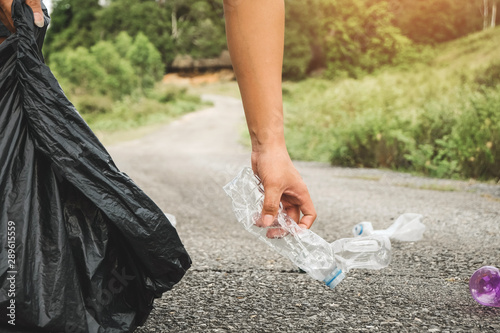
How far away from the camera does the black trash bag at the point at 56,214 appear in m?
1.12

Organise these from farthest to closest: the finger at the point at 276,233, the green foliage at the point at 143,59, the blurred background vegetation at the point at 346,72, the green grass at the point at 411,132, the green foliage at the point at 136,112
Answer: the green foliage at the point at 143,59
the green foliage at the point at 136,112
the blurred background vegetation at the point at 346,72
the green grass at the point at 411,132
the finger at the point at 276,233

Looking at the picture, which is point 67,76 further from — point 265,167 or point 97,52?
point 265,167

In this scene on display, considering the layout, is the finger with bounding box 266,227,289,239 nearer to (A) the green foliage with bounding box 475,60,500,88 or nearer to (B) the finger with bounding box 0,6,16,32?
(B) the finger with bounding box 0,6,16,32

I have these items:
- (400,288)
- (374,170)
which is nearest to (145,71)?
(374,170)

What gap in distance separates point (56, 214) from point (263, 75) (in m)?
0.61

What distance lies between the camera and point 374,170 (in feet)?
22.0

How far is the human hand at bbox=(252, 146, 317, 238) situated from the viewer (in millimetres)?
1169

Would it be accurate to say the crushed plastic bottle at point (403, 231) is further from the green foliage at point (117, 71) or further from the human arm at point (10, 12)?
the green foliage at point (117, 71)

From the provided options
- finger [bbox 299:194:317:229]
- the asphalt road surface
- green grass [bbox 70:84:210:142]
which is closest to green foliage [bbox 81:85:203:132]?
green grass [bbox 70:84:210:142]

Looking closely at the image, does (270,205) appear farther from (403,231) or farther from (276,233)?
(403,231)

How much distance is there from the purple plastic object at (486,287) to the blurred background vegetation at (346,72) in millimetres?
4061

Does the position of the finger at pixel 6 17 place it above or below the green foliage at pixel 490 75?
above

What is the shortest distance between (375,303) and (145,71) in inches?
1212

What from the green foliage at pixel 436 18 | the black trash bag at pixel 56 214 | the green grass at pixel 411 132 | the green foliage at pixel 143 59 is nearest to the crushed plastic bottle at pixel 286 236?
the black trash bag at pixel 56 214
